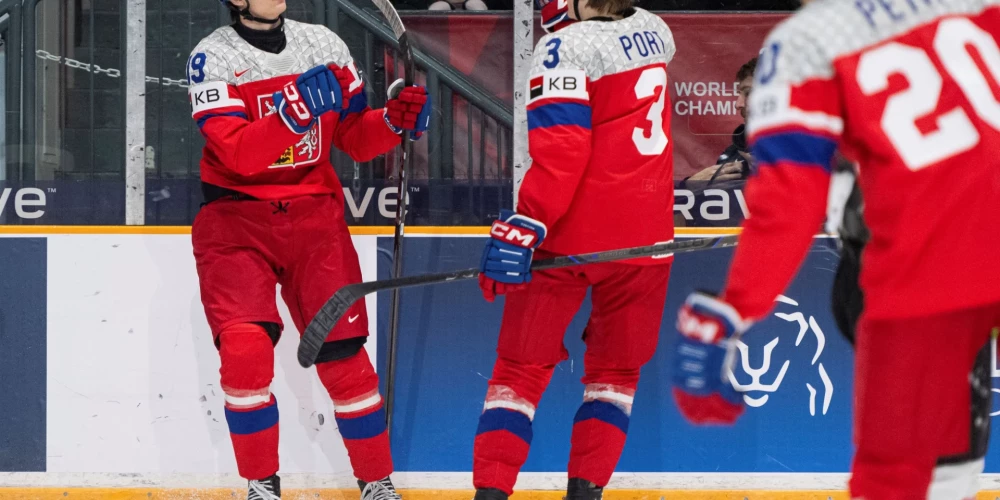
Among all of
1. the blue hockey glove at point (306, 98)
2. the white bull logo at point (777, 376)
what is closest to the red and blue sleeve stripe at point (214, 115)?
the blue hockey glove at point (306, 98)

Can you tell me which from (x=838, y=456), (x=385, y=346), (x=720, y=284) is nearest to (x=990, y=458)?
(x=838, y=456)

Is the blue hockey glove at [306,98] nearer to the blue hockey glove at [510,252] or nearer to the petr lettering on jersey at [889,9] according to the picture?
the blue hockey glove at [510,252]

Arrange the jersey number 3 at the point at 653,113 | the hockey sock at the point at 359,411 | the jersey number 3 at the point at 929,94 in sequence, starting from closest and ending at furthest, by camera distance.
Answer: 1. the jersey number 3 at the point at 929,94
2. the jersey number 3 at the point at 653,113
3. the hockey sock at the point at 359,411

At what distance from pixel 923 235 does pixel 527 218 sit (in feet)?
3.82

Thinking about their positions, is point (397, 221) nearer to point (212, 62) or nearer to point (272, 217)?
point (272, 217)

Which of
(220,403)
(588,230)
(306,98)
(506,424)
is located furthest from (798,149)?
(220,403)

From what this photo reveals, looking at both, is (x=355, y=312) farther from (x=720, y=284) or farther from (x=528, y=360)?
(x=720, y=284)

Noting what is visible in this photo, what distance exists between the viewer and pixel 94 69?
318 centimetres

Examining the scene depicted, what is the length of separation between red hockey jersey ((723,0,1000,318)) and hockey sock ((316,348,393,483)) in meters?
1.54

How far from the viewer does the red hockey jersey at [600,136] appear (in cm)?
235

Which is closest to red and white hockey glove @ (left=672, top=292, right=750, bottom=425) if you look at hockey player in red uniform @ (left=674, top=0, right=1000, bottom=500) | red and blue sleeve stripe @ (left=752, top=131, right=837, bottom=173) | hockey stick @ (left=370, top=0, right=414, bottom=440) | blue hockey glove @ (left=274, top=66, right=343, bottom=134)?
hockey player in red uniform @ (left=674, top=0, right=1000, bottom=500)

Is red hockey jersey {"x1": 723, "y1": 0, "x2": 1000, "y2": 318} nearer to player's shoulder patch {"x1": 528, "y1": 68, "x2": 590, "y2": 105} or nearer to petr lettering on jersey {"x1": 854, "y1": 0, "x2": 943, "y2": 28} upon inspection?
petr lettering on jersey {"x1": 854, "y1": 0, "x2": 943, "y2": 28}

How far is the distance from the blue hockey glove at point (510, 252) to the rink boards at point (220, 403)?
2.38ft

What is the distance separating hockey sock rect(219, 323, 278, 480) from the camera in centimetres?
254
